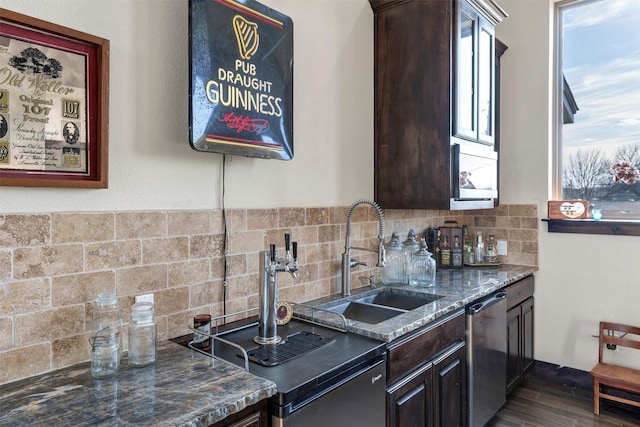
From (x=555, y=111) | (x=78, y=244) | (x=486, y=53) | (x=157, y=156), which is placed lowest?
(x=78, y=244)

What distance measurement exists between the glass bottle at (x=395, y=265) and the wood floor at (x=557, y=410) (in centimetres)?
110

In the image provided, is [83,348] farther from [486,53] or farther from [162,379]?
[486,53]

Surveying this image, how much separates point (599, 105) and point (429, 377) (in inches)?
99.6

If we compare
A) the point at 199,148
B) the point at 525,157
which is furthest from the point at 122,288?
the point at 525,157

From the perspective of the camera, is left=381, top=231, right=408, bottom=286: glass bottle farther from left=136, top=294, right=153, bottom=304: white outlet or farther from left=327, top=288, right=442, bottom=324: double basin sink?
left=136, top=294, right=153, bottom=304: white outlet

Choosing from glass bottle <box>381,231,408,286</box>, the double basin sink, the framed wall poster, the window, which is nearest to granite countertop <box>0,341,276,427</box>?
the framed wall poster

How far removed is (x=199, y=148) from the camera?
1481 mm

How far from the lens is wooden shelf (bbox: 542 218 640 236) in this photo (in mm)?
Result: 2752

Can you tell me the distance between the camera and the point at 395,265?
96.6 inches

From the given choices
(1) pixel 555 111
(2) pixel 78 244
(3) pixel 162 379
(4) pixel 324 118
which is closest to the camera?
(3) pixel 162 379

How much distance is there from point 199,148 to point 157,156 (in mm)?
160

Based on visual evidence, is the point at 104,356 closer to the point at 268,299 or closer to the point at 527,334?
the point at 268,299

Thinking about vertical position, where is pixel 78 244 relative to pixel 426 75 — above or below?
below

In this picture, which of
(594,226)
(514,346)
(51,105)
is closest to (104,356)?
(51,105)
